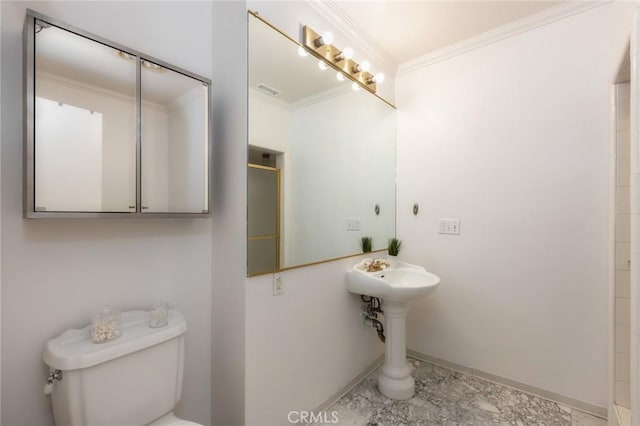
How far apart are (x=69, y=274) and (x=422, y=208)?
7.40ft

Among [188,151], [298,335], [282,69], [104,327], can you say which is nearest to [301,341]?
[298,335]

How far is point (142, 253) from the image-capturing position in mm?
1277

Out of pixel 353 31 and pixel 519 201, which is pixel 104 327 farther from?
pixel 519 201

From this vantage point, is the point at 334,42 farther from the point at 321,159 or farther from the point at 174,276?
the point at 174,276

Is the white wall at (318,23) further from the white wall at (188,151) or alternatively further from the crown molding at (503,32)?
the white wall at (188,151)

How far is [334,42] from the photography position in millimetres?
1900

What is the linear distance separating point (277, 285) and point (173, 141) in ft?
2.82

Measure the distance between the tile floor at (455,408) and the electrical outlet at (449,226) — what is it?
110cm

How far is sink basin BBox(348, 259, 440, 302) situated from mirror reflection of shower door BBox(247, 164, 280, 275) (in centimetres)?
68

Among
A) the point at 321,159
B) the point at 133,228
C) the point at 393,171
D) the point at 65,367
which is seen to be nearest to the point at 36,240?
the point at 133,228

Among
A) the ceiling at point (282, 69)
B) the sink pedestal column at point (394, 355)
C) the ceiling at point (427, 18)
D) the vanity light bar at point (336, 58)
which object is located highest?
the ceiling at point (427, 18)

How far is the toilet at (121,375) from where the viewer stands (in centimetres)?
93

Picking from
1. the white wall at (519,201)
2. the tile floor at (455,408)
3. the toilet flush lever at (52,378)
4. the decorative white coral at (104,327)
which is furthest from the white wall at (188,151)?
the white wall at (519,201)

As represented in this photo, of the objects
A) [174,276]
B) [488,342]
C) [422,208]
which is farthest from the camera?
[422,208]
